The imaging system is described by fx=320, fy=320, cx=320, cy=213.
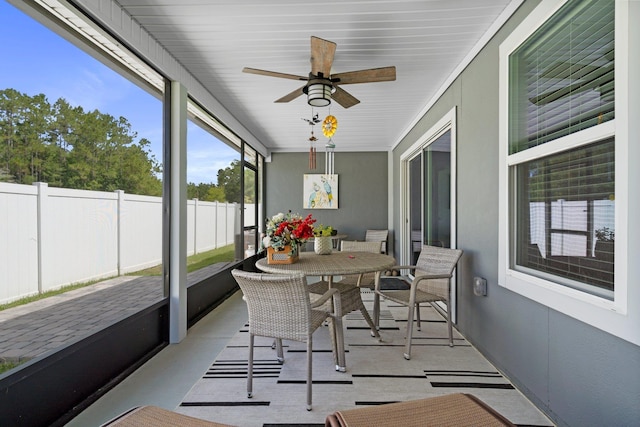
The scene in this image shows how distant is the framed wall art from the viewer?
275 inches

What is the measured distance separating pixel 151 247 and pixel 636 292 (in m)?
3.12

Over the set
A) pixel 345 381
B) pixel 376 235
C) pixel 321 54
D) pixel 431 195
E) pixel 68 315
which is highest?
pixel 321 54

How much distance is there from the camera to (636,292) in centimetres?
129

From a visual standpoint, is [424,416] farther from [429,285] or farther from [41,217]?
[41,217]

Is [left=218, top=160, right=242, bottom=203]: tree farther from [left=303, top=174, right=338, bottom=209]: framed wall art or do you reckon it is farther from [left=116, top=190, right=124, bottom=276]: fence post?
[left=116, top=190, right=124, bottom=276]: fence post

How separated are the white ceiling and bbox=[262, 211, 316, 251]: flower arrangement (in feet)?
4.91

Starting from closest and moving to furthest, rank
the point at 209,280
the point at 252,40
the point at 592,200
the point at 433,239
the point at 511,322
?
the point at 592,200 < the point at 511,322 < the point at 252,40 < the point at 209,280 < the point at 433,239

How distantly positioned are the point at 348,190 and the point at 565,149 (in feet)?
17.4

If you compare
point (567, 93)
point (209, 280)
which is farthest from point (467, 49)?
point (209, 280)

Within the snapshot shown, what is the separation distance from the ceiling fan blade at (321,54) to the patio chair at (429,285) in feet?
5.87

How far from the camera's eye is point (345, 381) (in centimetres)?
224

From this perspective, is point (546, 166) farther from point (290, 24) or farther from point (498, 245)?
point (290, 24)

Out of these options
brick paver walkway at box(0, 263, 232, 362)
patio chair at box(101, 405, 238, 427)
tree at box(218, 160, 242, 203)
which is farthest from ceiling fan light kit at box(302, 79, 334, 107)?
patio chair at box(101, 405, 238, 427)

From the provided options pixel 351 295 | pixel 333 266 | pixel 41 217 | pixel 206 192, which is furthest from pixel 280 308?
pixel 206 192
